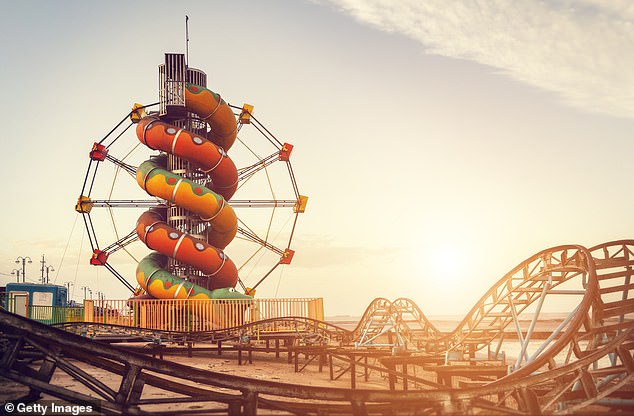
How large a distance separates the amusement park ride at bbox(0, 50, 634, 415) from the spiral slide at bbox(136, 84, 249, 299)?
8 centimetres

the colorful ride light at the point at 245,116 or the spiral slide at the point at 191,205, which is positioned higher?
the colorful ride light at the point at 245,116

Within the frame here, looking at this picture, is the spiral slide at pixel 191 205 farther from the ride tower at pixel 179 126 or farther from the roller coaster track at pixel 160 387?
the roller coaster track at pixel 160 387

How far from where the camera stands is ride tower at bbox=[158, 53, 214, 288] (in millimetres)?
33500

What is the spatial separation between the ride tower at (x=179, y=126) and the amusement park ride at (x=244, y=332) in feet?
0.28

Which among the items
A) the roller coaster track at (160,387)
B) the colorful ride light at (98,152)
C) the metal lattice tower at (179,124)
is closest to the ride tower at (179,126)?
the metal lattice tower at (179,124)

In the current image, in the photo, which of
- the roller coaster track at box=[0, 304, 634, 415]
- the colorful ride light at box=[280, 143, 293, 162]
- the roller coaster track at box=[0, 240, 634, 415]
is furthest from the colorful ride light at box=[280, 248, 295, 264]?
the roller coaster track at box=[0, 304, 634, 415]

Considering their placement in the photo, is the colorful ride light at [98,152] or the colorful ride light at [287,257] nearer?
the colorful ride light at [98,152]

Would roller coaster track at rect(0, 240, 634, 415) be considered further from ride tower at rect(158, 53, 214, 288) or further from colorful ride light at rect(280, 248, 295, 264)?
colorful ride light at rect(280, 248, 295, 264)

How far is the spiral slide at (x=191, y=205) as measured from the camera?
101ft

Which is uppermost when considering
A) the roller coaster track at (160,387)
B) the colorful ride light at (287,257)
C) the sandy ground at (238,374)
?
the colorful ride light at (287,257)

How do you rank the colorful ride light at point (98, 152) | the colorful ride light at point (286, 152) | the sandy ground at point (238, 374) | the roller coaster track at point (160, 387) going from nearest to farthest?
the roller coaster track at point (160, 387) → the sandy ground at point (238, 374) → the colorful ride light at point (98, 152) → the colorful ride light at point (286, 152)

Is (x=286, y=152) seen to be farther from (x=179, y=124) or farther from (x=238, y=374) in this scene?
(x=238, y=374)

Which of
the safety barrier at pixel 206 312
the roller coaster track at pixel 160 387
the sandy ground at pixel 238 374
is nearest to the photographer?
the roller coaster track at pixel 160 387

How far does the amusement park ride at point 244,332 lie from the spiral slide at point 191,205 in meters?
0.08
